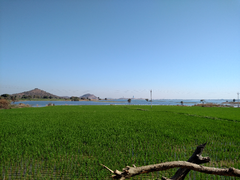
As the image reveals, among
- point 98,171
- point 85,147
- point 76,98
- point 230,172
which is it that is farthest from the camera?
point 76,98

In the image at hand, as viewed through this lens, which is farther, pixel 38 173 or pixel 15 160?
pixel 15 160

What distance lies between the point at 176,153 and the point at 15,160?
248 inches

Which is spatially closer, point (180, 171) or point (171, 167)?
point (171, 167)

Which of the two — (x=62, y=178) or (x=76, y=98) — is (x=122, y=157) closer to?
(x=62, y=178)

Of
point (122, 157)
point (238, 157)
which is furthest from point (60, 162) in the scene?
point (238, 157)

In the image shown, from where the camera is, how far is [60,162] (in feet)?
16.4

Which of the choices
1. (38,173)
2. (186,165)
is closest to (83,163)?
(38,173)

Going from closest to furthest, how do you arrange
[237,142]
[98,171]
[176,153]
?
[98,171]
[176,153]
[237,142]

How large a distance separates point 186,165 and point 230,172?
34cm

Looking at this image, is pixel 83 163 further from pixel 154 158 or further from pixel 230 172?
pixel 230 172

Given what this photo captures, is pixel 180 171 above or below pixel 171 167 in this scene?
below

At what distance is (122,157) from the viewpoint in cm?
545

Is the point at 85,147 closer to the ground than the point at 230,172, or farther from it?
closer to the ground

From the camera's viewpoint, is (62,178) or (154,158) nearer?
(62,178)
